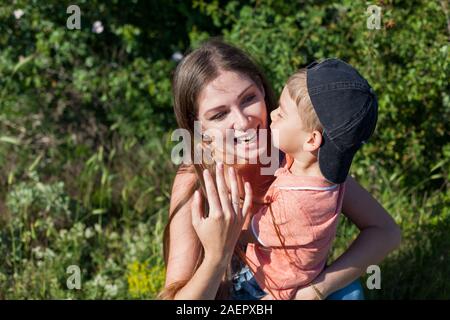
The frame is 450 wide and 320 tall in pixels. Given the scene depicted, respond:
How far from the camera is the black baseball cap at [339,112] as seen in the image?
101 inches

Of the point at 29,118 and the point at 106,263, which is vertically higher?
the point at 29,118

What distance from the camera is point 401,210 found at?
14.5ft

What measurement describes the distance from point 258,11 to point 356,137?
2.48 metres

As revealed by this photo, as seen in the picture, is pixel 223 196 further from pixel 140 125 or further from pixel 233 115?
pixel 140 125

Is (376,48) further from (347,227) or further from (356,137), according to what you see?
(356,137)

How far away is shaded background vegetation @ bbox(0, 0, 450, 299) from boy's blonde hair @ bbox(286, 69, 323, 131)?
1473 mm

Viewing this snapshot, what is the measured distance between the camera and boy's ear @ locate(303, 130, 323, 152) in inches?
103

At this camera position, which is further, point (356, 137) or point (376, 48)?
point (376, 48)

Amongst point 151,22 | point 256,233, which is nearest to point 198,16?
point 151,22

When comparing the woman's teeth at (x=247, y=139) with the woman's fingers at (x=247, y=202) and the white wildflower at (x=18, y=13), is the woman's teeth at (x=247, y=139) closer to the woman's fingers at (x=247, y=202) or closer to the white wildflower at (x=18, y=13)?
the woman's fingers at (x=247, y=202)

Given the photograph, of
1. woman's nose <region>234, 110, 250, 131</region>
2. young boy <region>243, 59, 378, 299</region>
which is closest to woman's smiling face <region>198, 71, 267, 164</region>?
woman's nose <region>234, 110, 250, 131</region>

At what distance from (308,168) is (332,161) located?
0.12 meters
